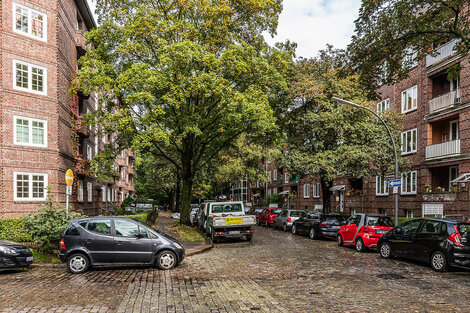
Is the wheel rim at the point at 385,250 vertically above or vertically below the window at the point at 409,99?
below

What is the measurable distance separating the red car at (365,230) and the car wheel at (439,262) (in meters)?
3.72

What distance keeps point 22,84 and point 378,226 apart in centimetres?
1832

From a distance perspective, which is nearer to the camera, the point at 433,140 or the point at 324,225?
the point at 324,225

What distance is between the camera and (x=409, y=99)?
2575 cm

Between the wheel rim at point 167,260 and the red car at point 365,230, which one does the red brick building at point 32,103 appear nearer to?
the wheel rim at point 167,260

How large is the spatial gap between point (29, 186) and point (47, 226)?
8.59 meters

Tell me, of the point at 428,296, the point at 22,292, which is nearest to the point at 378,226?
the point at 428,296

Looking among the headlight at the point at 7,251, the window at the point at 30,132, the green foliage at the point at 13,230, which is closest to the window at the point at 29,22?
the window at the point at 30,132

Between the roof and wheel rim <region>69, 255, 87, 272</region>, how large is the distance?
810 inches

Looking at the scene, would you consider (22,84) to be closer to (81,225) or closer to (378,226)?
(81,225)

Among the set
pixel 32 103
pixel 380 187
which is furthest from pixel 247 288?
pixel 380 187

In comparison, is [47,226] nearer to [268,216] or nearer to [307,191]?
[268,216]

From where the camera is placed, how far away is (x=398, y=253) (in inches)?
484

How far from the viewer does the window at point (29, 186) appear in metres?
19.0
